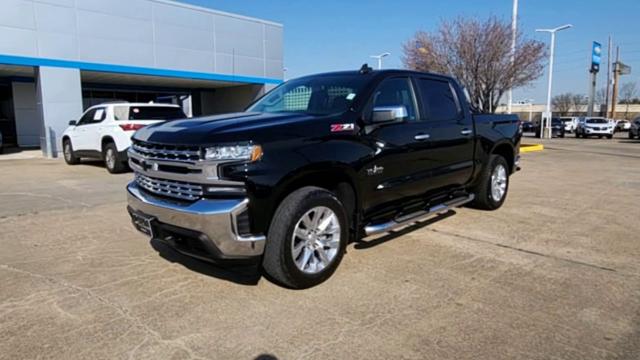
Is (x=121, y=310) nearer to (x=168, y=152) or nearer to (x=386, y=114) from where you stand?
(x=168, y=152)

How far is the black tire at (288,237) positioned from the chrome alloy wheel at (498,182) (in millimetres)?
3839

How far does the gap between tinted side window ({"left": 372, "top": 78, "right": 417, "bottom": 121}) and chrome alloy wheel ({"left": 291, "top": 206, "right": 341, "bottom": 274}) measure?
4.45ft

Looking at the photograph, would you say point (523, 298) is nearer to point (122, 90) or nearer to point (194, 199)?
point (194, 199)

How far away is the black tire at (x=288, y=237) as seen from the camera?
360 centimetres

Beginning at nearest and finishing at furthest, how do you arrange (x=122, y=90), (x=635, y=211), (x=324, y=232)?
(x=324, y=232), (x=635, y=211), (x=122, y=90)

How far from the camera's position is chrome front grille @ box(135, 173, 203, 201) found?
361 cm

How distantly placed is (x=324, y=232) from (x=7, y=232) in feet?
14.4

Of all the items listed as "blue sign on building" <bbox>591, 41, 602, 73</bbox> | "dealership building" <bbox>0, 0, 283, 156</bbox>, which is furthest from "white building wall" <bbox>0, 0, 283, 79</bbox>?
"blue sign on building" <bbox>591, 41, 602, 73</bbox>

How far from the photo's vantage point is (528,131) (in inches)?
1833

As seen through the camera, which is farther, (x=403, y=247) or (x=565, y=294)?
(x=403, y=247)

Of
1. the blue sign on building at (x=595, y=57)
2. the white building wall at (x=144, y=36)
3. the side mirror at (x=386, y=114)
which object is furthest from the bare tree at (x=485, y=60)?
the blue sign on building at (x=595, y=57)

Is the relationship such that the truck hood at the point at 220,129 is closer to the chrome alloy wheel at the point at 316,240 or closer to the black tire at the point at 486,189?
the chrome alloy wheel at the point at 316,240

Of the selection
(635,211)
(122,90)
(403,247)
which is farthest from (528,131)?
(403,247)

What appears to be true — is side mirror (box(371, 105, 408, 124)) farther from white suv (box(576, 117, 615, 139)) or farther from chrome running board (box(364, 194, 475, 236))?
white suv (box(576, 117, 615, 139))
